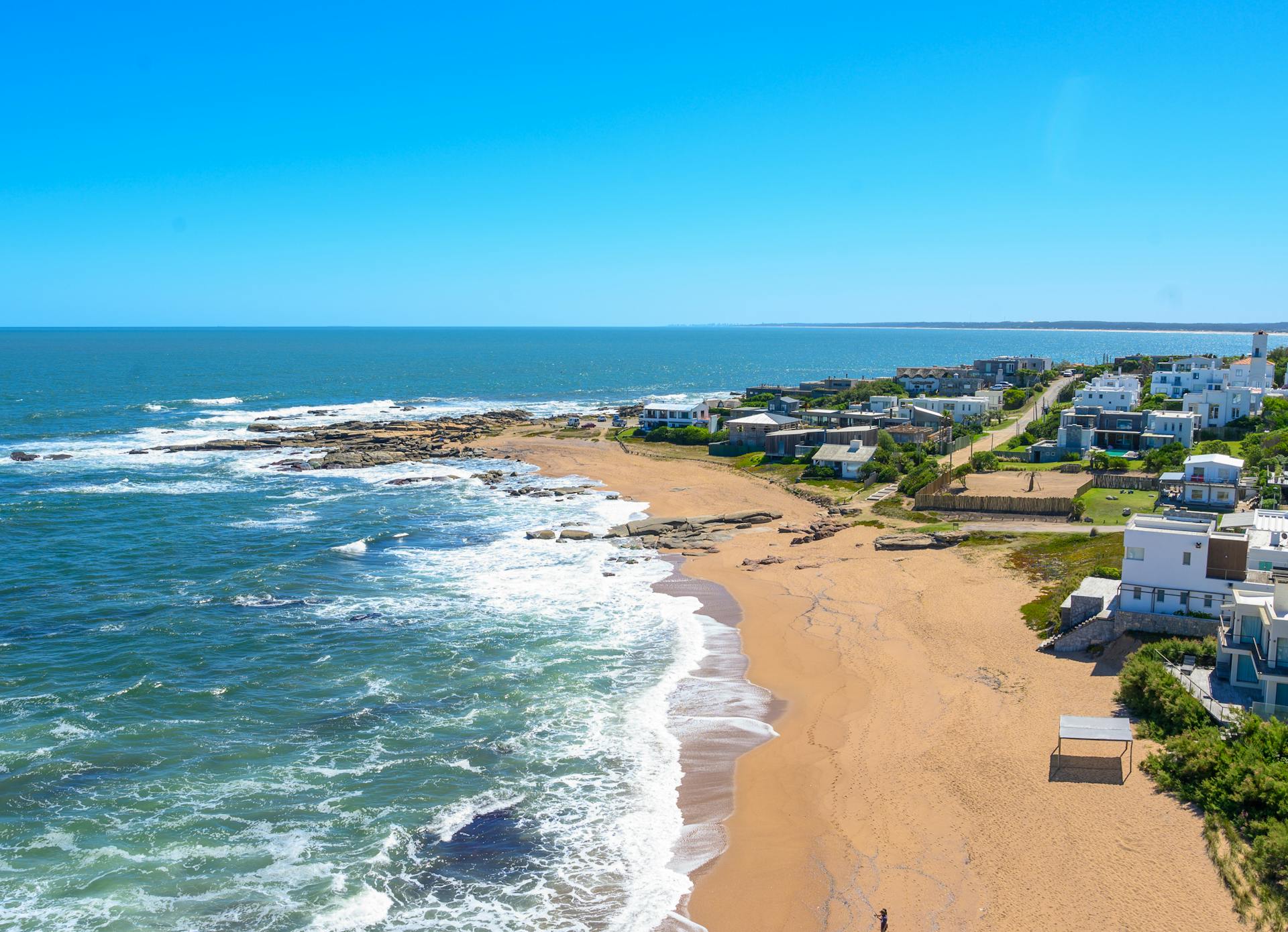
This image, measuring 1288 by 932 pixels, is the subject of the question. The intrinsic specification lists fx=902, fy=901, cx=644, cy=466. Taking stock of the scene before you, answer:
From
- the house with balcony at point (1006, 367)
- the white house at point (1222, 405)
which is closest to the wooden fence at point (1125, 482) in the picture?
the white house at point (1222, 405)

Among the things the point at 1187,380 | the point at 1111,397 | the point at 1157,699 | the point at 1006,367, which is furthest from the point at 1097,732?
the point at 1006,367

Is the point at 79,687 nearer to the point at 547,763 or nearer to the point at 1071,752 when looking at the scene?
the point at 547,763

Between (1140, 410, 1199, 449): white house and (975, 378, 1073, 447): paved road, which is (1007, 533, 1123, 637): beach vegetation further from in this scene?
(975, 378, 1073, 447): paved road

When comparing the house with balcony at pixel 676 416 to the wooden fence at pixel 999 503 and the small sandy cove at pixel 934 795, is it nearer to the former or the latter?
the wooden fence at pixel 999 503

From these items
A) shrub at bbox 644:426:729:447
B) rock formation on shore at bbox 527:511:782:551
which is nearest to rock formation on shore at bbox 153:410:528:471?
shrub at bbox 644:426:729:447

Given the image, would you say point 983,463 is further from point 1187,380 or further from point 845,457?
point 1187,380

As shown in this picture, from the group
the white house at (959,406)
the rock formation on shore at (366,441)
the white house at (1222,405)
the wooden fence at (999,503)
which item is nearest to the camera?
the wooden fence at (999,503)
